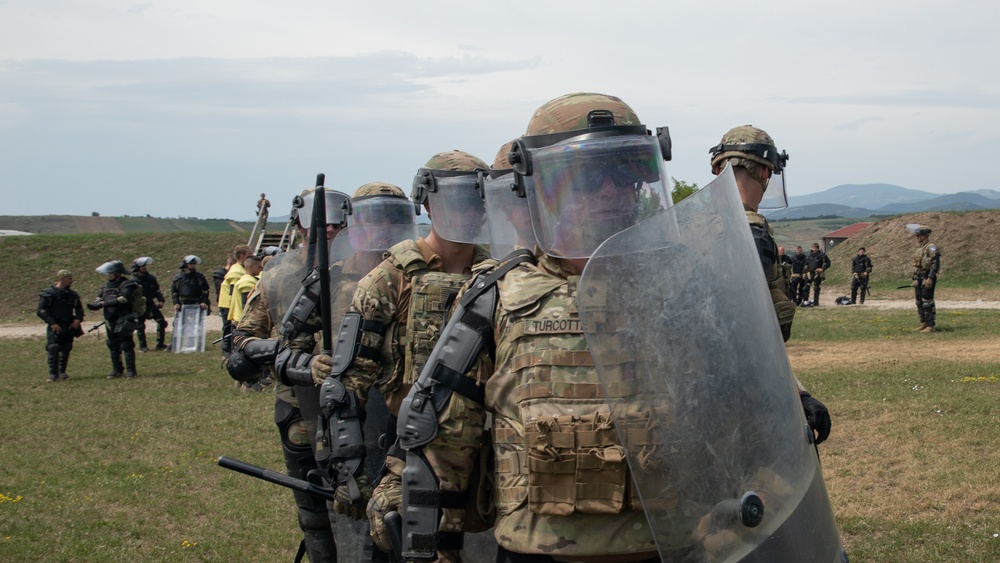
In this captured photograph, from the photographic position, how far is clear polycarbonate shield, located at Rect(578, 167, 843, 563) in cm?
206

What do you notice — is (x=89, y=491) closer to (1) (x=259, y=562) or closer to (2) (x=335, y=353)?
(1) (x=259, y=562)

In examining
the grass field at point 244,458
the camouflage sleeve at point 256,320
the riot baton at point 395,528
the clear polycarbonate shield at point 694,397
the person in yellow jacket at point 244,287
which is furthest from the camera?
the person in yellow jacket at point 244,287

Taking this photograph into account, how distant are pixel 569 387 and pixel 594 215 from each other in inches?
17.3

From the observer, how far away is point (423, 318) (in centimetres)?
394

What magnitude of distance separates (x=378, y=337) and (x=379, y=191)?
4.60ft

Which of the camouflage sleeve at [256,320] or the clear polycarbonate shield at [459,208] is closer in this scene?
the clear polycarbonate shield at [459,208]

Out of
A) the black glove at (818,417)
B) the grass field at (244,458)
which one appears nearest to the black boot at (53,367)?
the grass field at (244,458)

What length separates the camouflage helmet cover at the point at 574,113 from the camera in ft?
8.73

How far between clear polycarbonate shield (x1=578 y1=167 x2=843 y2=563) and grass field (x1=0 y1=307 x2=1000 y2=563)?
13.4 ft

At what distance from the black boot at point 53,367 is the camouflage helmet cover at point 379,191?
12.5 metres

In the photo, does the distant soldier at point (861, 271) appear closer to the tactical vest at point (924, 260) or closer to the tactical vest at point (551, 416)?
the tactical vest at point (924, 260)

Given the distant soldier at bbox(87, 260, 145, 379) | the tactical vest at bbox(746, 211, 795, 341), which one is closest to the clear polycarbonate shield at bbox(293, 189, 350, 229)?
the tactical vest at bbox(746, 211, 795, 341)

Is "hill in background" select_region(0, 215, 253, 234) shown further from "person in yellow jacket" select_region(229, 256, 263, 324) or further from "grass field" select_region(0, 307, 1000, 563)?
"grass field" select_region(0, 307, 1000, 563)

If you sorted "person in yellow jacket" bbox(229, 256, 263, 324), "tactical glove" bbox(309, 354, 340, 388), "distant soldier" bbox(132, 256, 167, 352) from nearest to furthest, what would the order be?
"tactical glove" bbox(309, 354, 340, 388) < "person in yellow jacket" bbox(229, 256, 263, 324) < "distant soldier" bbox(132, 256, 167, 352)
